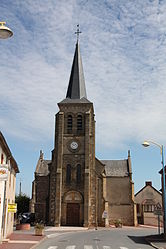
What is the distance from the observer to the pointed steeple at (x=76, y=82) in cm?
4184

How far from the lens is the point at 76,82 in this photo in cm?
4222

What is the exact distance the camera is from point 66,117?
4034cm

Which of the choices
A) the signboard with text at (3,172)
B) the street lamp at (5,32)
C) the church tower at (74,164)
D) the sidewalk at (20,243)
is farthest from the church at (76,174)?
the street lamp at (5,32)

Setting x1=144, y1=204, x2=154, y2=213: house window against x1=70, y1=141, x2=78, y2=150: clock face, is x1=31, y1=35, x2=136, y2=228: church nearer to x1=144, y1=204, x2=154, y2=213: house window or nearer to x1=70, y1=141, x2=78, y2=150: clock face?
x1=70, y1=141, x2=78, y2=150: clock face

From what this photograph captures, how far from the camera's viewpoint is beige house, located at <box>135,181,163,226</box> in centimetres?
4798

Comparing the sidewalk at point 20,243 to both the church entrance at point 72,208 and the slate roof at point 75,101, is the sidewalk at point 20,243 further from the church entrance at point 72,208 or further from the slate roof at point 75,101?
the slate roof at point 75,101

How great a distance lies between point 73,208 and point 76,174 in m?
4.05

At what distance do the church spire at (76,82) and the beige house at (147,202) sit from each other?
63.4 ft

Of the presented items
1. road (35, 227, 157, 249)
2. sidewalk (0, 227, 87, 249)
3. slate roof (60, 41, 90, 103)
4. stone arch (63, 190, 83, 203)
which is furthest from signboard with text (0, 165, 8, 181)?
slate roof (60, 41, 90, 103)

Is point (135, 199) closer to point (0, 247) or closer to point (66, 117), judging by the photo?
point (66, 117)

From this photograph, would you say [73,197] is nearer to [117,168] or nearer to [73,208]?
[73,208]

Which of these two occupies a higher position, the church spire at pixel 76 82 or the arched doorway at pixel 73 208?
the church spire at pixel 76 82

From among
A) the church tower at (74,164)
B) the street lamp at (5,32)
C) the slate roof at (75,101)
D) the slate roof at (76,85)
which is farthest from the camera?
the slate roof at (76,85)

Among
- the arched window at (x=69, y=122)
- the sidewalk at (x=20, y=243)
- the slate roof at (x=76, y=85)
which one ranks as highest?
the slate roof at (x=76, y=85)
